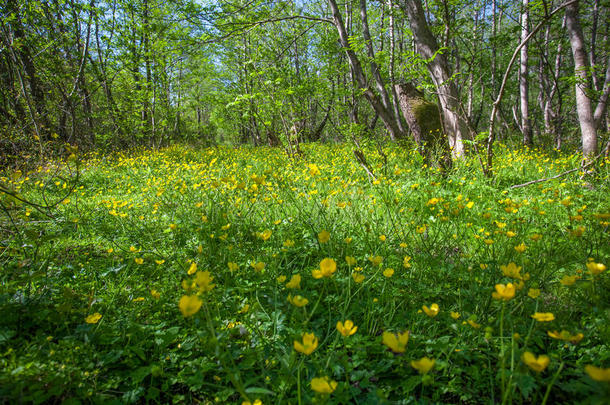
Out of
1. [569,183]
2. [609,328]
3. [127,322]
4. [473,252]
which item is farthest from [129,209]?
[569,183]

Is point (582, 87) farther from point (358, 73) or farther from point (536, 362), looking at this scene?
point (536, 362)

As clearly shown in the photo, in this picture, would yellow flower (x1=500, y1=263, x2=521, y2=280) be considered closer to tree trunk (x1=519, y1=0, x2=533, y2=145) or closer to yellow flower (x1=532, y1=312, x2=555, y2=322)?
yellow flower (x1=532, y1=312, x2=555, y2=322)

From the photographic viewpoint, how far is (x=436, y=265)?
1711mm

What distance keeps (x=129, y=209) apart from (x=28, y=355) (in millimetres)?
2626

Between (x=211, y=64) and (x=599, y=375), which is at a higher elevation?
(x=211, y=64)

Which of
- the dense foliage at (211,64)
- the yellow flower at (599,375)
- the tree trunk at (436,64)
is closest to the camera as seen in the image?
the yellow flower at (599,375)

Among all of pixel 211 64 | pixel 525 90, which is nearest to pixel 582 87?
pixel 525 90

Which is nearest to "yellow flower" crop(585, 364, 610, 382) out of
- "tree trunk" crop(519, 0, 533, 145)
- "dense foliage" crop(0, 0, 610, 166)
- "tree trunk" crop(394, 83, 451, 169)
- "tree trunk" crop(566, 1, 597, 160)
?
"dense foliage" crop(0, 0, 610, 166)

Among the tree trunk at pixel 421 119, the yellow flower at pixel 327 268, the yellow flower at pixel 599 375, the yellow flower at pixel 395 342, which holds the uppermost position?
the tree trunk at pixel 421 119

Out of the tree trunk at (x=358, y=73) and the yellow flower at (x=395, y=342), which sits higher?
the tree trunk at (x=358, y=73)

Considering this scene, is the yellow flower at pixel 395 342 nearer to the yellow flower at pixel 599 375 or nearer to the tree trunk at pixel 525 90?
the yellow flower at pixel 599 375

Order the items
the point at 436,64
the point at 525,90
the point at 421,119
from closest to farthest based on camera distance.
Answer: the point at 436,64, the point at 421,119, the point at 525,90

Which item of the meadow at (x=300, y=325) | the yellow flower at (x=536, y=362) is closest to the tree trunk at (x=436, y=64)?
the meadow at (x=300, y=325)

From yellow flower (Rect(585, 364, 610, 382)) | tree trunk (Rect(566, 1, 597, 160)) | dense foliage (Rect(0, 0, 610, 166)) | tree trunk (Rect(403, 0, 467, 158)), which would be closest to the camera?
yellow flower (Rect(585, 364, 610, 382))
